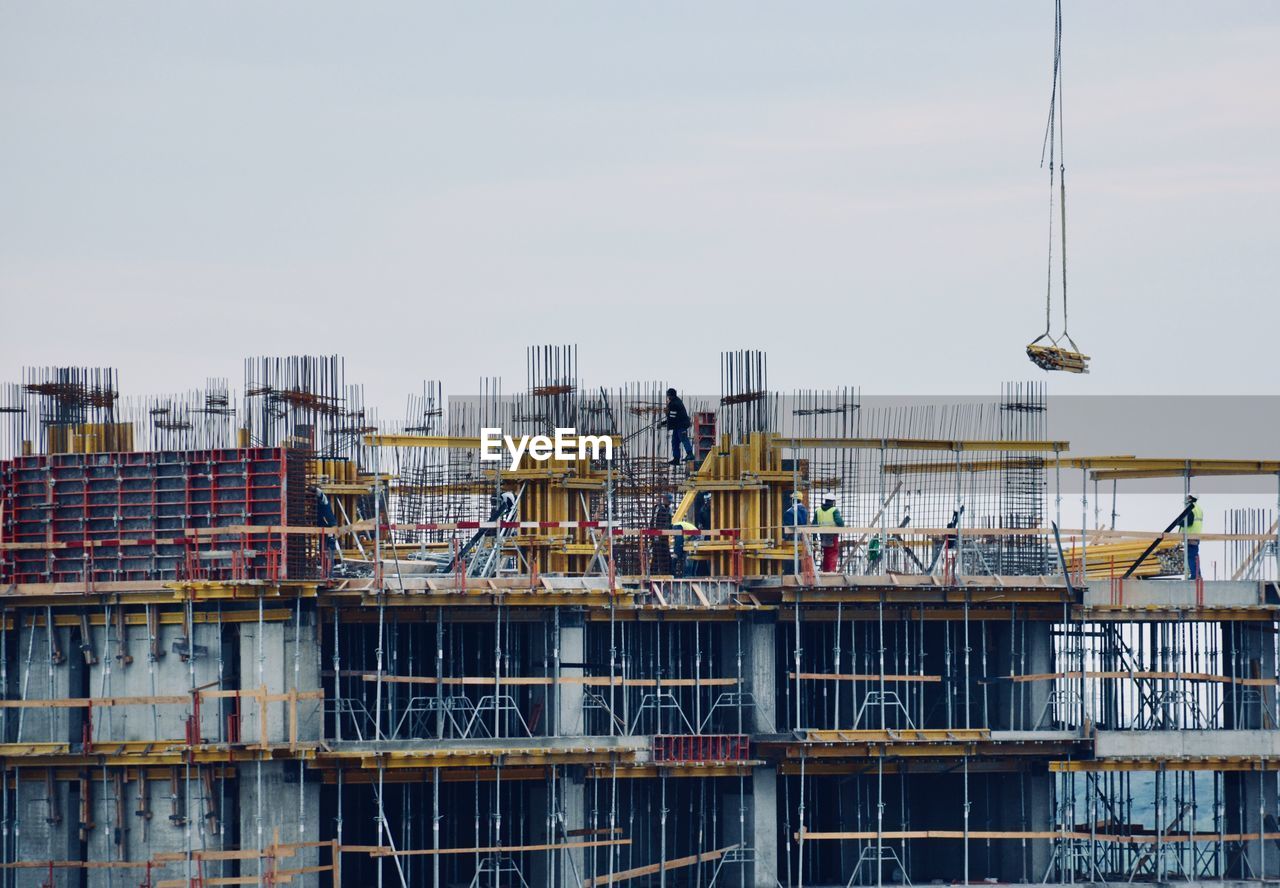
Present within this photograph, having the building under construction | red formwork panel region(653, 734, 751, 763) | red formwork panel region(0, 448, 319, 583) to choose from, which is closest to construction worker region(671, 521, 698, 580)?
the building under construction

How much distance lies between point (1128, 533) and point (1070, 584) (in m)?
3.63

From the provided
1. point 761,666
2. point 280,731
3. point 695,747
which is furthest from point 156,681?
point 761,666

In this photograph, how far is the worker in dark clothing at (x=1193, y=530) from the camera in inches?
2670

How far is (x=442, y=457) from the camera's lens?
8475 centimetres

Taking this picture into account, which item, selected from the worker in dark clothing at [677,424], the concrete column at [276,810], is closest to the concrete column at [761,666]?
the worker in dark clothing at [677,424]

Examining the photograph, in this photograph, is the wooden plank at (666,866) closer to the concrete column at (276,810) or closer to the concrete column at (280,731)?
the concrete column at (280,731)

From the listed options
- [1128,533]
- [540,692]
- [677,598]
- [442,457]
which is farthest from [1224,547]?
[442,457]

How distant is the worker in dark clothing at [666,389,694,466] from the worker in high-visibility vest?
54.5ft

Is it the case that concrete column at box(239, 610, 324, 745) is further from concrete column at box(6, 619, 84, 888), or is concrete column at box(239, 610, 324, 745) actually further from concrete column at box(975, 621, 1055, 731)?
concrete column at box(975, 621, 1055, 731)

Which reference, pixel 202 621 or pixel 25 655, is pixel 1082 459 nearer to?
pixel 202 621

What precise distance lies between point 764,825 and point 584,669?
7.41 meters

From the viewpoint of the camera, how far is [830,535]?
7262cm

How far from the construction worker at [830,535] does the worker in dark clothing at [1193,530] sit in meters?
11.0

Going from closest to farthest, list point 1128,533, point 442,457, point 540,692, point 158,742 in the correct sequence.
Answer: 1. point 158,742
2. point 540,692
3. point 1128,533
4. point 442,457
